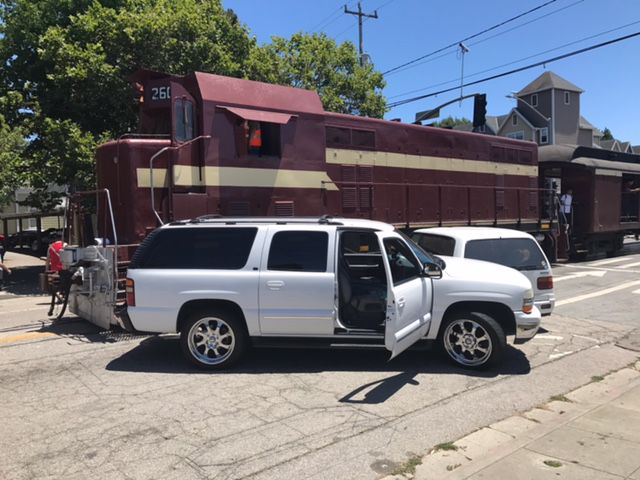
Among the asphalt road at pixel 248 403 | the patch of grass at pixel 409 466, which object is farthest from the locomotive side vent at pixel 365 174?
the patch of grass at pixel 409 466

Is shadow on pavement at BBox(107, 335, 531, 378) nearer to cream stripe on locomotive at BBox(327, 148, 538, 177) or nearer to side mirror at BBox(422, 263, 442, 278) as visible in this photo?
side mirror at BBox(422, 263, 442, 278)

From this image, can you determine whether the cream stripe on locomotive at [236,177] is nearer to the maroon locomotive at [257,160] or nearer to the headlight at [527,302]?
the maroon locomotive at [257,160]

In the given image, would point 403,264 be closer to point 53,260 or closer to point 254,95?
point 254,95

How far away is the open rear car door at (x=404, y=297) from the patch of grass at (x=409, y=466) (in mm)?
1377

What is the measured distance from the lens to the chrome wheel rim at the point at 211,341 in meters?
6.48

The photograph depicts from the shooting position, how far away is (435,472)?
399 centimetres

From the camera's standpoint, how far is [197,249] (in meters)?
6.67

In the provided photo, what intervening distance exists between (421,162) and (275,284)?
8376 mm

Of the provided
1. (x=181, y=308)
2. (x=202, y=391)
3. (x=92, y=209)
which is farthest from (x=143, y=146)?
(x=202, y=391)

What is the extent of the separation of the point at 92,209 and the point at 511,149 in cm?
1250

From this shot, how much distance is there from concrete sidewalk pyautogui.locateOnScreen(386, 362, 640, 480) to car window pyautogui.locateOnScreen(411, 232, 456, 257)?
371cm

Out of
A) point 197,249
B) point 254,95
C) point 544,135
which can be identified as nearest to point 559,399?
point 197,249

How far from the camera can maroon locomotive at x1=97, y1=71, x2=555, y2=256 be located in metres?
8.78

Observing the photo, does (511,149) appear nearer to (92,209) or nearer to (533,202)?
(533,202)
